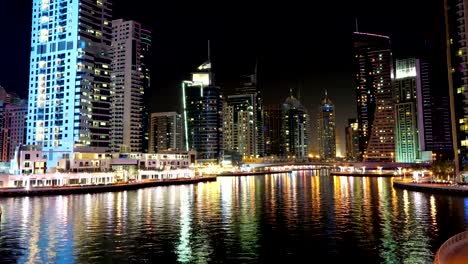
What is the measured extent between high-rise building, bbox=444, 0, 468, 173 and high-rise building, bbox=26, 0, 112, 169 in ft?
388

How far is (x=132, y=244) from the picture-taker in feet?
127

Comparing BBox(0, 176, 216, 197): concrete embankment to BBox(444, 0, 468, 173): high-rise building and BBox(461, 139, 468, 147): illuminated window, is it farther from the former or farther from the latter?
BBox(461, 139, 468, 147): illuminated window

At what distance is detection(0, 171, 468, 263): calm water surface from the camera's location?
33875mm

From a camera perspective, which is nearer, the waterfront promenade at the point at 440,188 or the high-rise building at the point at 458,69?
the waterfront promenade at the point at 440,188

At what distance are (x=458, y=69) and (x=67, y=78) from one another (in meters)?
128

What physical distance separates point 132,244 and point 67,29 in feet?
430

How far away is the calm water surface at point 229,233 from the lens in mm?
33875

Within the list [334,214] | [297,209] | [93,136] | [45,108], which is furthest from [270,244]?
[45,108]

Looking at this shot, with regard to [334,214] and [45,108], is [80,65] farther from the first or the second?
[334,214]

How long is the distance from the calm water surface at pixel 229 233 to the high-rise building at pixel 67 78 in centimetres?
8263

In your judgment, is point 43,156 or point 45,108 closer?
point 43,156

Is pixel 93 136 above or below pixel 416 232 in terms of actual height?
above

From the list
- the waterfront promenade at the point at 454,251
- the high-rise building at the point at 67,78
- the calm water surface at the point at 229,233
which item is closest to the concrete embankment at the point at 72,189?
the calm water surface at the point at 229,233

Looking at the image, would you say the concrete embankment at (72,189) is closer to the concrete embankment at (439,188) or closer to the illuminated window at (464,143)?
the concrete embankment at (439,188)
